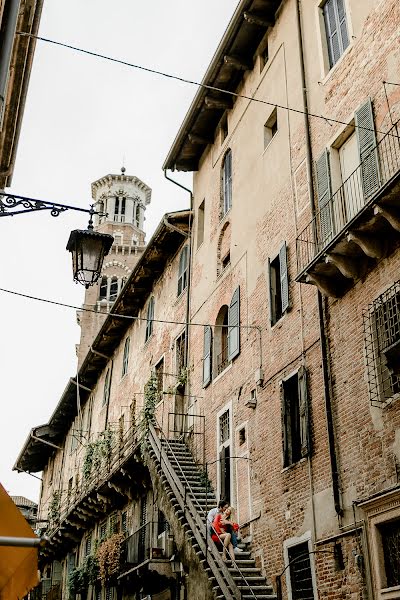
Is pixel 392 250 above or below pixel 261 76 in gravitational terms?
below

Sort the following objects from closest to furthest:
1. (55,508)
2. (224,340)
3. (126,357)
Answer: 1. (224,340)
2. (126,357)
3. (55,508)

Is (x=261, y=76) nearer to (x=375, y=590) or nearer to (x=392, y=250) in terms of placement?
(x=392, y=250)

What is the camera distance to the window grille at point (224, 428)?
1571 centimetres

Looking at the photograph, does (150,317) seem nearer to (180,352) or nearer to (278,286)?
(180,352)

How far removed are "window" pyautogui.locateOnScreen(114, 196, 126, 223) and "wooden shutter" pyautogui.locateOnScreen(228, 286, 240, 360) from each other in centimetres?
3877

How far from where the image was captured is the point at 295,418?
506 inches

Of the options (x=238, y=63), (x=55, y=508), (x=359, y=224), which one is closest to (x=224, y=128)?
(x=238, y=63)

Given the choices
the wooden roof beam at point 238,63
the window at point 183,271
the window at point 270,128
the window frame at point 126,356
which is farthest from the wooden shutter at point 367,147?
the window frame at point 126,356

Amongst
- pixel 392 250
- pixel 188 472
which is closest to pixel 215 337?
pixel 188 472

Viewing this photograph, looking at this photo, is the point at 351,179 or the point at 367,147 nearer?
the point at 367,147

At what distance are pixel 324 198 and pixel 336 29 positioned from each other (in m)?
3.78

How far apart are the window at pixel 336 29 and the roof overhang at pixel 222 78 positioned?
2.91 m

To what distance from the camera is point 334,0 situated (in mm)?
14422

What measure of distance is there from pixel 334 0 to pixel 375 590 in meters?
11.2
